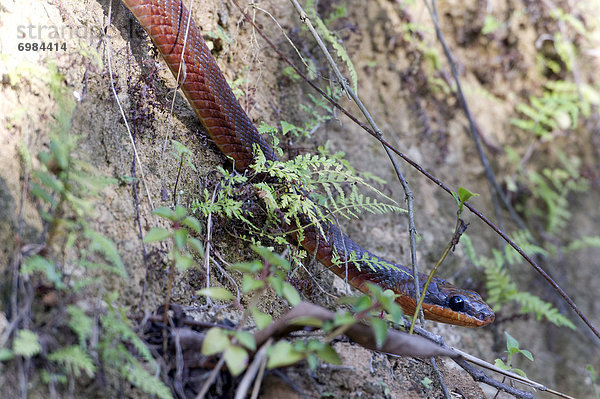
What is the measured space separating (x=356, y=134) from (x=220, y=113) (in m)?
1.75

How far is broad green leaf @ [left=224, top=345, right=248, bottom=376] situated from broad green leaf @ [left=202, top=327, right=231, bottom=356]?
0.09 feet

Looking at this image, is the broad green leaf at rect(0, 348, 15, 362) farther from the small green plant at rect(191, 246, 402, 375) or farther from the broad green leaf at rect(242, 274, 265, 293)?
the broad green leaf at rect(242, 274, 265, 293)

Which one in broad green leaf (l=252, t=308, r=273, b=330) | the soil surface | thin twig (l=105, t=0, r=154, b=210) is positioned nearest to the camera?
broad green leaf (l=252, t=308, r=273, b=330)

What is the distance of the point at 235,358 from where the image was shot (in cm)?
163

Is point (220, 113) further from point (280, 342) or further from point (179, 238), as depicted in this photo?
point (280, 342)

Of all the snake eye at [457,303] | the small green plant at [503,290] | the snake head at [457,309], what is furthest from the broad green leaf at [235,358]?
the small green plant at [503,290]

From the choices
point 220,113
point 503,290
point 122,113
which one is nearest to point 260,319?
point 122,113

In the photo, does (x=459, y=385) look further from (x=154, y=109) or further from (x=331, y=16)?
(x=331, y=16)

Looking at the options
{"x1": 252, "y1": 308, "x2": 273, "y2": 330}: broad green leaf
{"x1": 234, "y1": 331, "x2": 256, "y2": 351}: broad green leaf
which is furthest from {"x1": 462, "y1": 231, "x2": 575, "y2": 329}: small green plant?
{"x1": 234, "y1": 331, "x2": 256, "y2": 351}: broad green leaf

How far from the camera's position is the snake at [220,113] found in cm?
296

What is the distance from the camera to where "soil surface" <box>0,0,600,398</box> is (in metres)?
2.20

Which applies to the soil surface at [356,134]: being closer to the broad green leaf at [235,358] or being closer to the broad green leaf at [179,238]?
the broad green leaf at [235,358]

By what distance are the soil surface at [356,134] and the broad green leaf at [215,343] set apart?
351 millimetres

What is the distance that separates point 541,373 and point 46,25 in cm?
507
